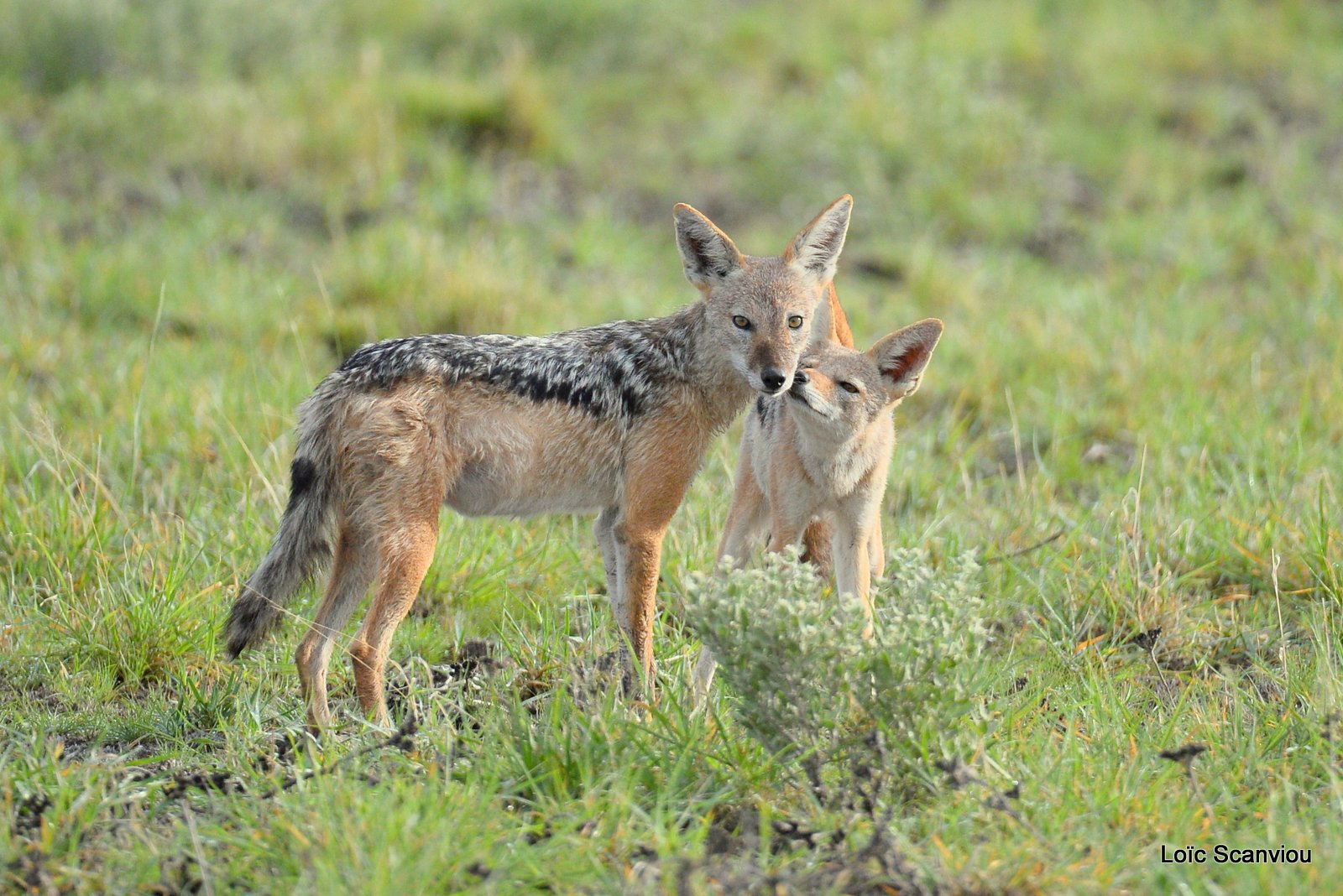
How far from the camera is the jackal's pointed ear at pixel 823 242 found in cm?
512

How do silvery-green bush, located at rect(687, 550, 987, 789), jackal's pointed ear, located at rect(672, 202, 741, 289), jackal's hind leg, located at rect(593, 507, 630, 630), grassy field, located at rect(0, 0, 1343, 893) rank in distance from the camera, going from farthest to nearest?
1. jackal's pointed ear, located at rect(672, 202, 741, 289)
2. jackal's hind leg, located at rect(593, 507, 630, 630)
3. silvery-green bush, located at rect(687, 550, 987, 789)
4. grassy field, located at rect(0, 0, 1343, 893)

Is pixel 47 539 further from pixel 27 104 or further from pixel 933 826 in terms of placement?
pixel 27 104

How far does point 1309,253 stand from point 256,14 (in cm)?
853

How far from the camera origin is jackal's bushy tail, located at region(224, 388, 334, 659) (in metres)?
4.55

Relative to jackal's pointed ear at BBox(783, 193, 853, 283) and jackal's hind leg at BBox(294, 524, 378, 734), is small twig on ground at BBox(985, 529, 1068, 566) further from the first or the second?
jackal's hind leg at BBox(294, 524, 378, 734)

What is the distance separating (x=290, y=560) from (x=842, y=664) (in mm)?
Result: 1969

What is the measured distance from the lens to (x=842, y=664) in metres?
3.79

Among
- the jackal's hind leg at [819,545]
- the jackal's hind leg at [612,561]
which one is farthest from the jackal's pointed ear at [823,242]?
the jackal's hind leg at [612,561]

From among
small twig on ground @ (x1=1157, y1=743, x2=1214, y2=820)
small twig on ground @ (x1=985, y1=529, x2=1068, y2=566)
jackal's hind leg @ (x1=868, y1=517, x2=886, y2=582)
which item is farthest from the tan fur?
small twig on ground @ (x1=1157, y1=743, x2=1214, y2=820)

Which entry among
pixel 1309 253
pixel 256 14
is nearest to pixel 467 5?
pixel 256 14

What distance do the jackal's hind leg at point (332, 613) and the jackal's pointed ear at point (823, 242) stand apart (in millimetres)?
1911

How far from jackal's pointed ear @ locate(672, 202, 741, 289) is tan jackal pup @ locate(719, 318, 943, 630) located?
53cm

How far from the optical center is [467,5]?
1261 centimetres

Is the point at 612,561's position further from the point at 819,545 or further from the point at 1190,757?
the point at 1190,757
